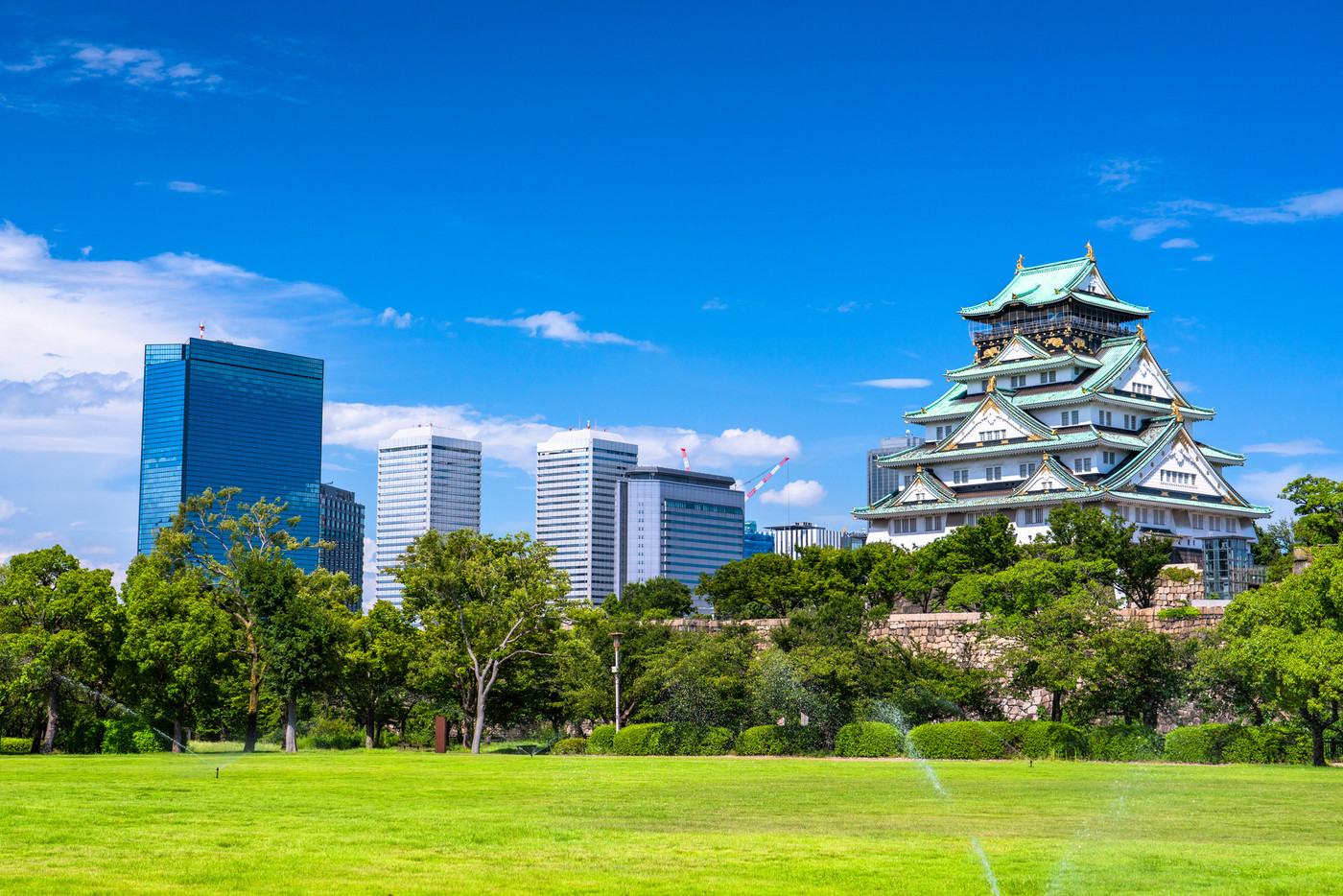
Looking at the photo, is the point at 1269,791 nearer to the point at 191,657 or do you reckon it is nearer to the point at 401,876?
the point at 401,876

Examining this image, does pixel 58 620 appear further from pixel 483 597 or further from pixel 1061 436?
pixel 1061 436

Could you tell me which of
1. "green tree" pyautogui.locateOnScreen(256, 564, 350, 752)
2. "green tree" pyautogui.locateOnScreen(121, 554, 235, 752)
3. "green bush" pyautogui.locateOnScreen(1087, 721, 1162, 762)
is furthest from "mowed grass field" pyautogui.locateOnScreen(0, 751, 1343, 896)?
"green tree" pyautogui.locateOnScreen(256, 564, 350, 752)

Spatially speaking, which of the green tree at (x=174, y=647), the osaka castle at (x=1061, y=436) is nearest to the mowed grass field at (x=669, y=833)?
the green tree at (x=174, y=647)

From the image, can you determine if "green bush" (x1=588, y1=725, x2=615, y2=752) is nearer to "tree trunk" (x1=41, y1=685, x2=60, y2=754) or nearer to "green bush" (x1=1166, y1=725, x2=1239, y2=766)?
"tree trunk" (x1=41, y1=685, x2=60, y2=754)

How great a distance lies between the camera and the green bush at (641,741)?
51.2 m

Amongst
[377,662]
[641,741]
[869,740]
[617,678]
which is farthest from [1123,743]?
[377,662]

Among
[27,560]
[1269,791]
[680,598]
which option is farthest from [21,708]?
[1269,791]

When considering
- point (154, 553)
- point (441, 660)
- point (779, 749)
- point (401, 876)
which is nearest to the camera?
point (401, 876)

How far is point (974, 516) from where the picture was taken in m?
79.2

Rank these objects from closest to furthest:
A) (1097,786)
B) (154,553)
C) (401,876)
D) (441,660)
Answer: (401,876) < (1097,786) < (441,660) < (154,553)

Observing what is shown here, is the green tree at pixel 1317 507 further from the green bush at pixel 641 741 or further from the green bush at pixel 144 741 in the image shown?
the green bush at pixel 144 741

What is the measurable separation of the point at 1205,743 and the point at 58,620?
1651 inches

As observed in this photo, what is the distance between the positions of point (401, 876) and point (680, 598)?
65458 mm

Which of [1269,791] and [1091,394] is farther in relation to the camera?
[1091,394]
